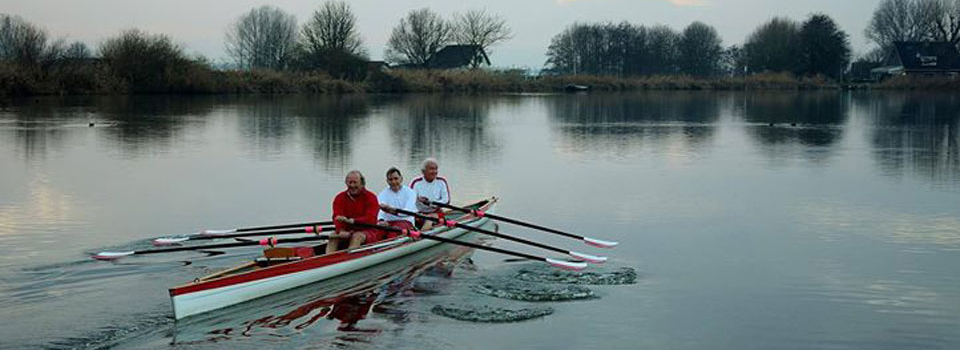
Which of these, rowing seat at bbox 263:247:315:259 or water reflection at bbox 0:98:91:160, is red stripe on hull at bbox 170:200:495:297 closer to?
rowing seat at bbox 263:247:315:259

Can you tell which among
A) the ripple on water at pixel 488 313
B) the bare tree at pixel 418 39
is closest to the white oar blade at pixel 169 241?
the ripple on water at pixel 488 313

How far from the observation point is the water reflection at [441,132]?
82.6 ft

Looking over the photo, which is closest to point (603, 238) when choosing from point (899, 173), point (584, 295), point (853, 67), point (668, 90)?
point (584, 295)

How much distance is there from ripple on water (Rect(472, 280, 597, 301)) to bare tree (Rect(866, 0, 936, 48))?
93.7m

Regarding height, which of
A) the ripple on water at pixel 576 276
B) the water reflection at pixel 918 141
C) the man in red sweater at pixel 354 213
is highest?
the water reflection at pixel 918 141

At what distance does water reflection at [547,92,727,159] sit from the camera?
28266mm

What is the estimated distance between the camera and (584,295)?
34.6ft

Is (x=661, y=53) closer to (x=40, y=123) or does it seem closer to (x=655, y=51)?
(x=655, y=51)

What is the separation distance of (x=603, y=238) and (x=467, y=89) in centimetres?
5824

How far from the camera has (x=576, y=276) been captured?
11445 mm

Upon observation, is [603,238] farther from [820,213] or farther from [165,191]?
[165,191]

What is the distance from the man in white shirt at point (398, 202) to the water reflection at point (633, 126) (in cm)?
1406

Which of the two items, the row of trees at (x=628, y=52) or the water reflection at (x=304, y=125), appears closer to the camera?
the water reflection at (x=304, y=125)

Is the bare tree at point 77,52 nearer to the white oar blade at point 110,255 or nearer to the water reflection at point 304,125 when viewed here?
the water reflection at point 304,125
